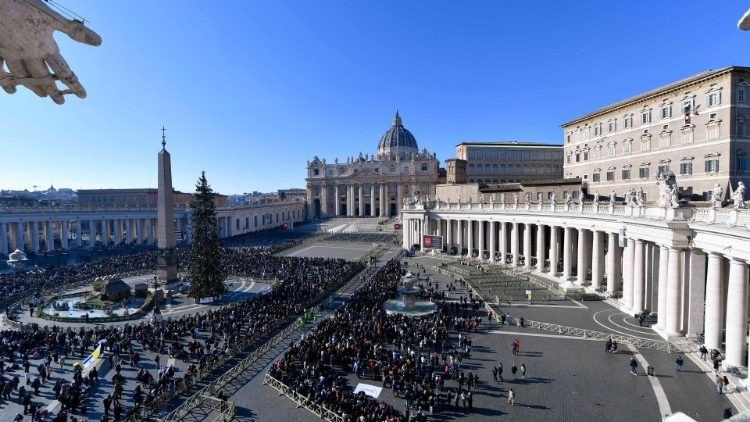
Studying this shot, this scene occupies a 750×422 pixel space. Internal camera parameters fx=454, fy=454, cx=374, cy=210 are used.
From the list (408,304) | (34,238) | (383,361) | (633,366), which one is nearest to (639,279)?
(633,366)

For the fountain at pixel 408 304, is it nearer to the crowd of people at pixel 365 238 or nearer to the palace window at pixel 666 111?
the palace window at pixel 666 111

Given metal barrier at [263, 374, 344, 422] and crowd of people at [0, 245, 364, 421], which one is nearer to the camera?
metal barrier at [263, 374, 344, 422]

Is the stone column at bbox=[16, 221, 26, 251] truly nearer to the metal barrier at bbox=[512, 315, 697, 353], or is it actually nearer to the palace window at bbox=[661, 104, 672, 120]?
the metal barrier at bbox=[512, 315, 697, 353]

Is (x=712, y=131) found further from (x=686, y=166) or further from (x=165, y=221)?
(x=165, y=221)

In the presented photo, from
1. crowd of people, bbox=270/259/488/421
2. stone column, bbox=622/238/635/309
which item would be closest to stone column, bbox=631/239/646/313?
stone column, bbox=622/238/635/309

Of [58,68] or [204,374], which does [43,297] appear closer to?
[204,374]

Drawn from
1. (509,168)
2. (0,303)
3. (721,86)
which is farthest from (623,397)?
(509,168)
